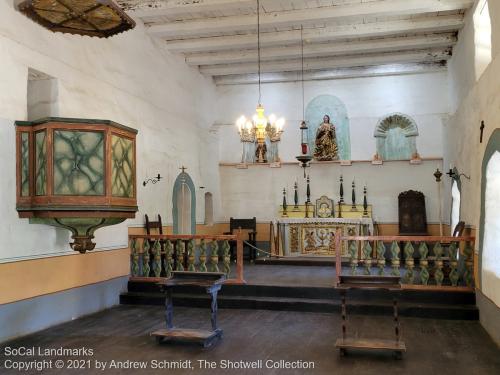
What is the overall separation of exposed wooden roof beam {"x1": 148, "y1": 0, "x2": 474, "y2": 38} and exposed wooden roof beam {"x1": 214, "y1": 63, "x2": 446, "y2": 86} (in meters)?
3.08

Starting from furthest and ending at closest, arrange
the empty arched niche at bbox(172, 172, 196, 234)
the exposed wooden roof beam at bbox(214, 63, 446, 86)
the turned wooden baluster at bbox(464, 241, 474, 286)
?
the exposed wooden roof beam at bbox(214, 63, 446, 86)
the empty arched niche at bbox(172, 172, 196, 234)
the turned wooden baluster at bbox(464, 241, 474, 286)

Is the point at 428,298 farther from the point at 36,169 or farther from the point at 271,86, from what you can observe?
A: the point at 271,86

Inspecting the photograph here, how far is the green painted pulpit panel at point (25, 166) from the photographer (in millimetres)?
5445

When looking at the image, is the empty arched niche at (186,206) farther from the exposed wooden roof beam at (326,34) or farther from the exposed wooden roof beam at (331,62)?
the exposed wooden roof beam at (331,62)

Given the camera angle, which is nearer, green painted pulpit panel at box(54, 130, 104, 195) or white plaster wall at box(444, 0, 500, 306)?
green painted pulpit panel at box(54, 130, 104, 195)

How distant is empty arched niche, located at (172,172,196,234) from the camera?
10039mm

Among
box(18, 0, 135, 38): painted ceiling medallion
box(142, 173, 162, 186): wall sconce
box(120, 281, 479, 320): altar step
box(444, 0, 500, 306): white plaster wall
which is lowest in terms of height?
box(120, 281, 479, 320): altar step

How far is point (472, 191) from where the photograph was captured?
22.9 feet

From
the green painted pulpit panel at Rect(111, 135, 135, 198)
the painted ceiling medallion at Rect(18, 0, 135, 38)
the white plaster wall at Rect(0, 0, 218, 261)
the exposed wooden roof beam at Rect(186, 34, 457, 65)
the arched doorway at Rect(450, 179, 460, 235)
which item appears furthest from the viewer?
the exposed wooden roof beam at Rect(186, 34, 457, 65)

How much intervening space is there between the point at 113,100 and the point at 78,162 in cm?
233

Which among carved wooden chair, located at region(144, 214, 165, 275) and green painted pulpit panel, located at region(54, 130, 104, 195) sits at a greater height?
green painted pulpit panel, located at region(54, 130, 104, 195)

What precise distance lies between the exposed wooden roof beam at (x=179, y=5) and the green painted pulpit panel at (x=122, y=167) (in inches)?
104

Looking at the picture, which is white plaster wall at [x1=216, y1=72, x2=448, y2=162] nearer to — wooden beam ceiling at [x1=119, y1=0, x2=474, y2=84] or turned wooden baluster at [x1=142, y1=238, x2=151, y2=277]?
wooden beam ceiling at [x1=119, y1=0, x2=474, y2=84]

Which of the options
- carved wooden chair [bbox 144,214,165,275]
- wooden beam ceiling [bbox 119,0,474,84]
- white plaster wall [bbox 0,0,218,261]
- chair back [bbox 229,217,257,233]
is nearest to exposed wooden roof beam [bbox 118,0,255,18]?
wooden beam ceiling [bbox 119,0,474,84]
